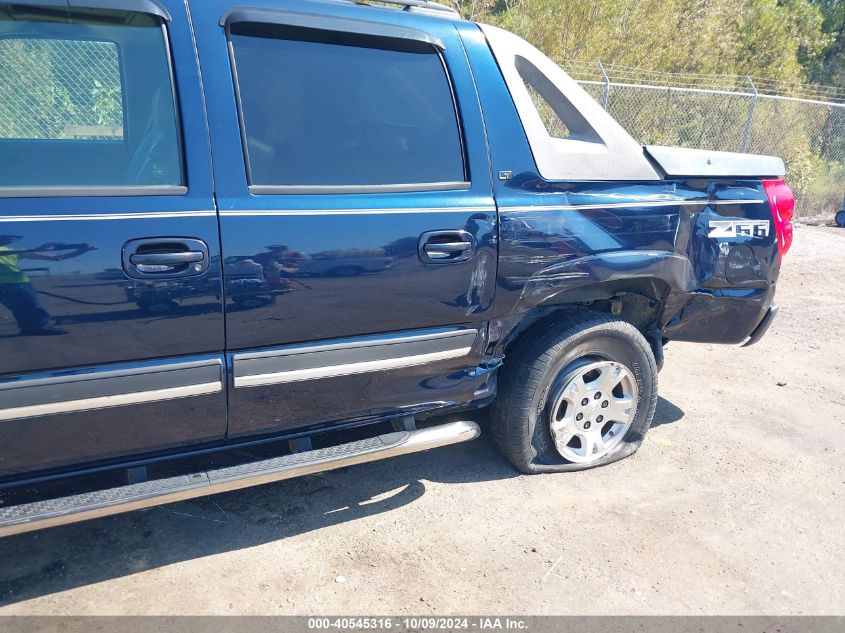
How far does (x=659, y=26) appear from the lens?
12414 millimetres

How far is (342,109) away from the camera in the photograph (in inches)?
111

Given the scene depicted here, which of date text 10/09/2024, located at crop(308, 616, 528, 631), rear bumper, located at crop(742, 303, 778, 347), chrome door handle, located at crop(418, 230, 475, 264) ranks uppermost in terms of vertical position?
chrome door handle, located at crop(418, 230, 475, 264)

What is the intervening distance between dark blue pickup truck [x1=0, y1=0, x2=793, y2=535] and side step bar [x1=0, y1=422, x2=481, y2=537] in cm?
1

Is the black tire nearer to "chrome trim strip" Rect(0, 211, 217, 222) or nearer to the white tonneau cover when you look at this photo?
the white tonneau cover

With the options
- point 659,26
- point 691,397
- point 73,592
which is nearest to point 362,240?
point 73,592

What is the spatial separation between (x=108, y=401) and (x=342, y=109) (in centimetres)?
140

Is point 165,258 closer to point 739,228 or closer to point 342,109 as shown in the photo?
point 342,109

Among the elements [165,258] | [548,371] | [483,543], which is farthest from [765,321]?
[165,258]

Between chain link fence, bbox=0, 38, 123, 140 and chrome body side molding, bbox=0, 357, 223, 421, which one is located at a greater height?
chain link fence, bbox=0, 38, 123, 140

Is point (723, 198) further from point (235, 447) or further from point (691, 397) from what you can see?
point (235, 447)

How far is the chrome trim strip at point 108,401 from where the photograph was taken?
227 centimetres

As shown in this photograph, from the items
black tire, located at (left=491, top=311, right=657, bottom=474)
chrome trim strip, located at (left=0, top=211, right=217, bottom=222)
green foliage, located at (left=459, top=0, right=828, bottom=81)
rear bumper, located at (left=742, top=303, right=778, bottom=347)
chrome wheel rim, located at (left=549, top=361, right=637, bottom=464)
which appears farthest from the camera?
green foliage, located at (left=459, top=0, right=828, bottom=81)

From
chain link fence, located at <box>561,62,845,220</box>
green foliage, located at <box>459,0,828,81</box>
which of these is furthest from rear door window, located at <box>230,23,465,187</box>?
green foliage, located at <box>459,0,828,81</box>

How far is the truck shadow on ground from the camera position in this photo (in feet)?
9.20
